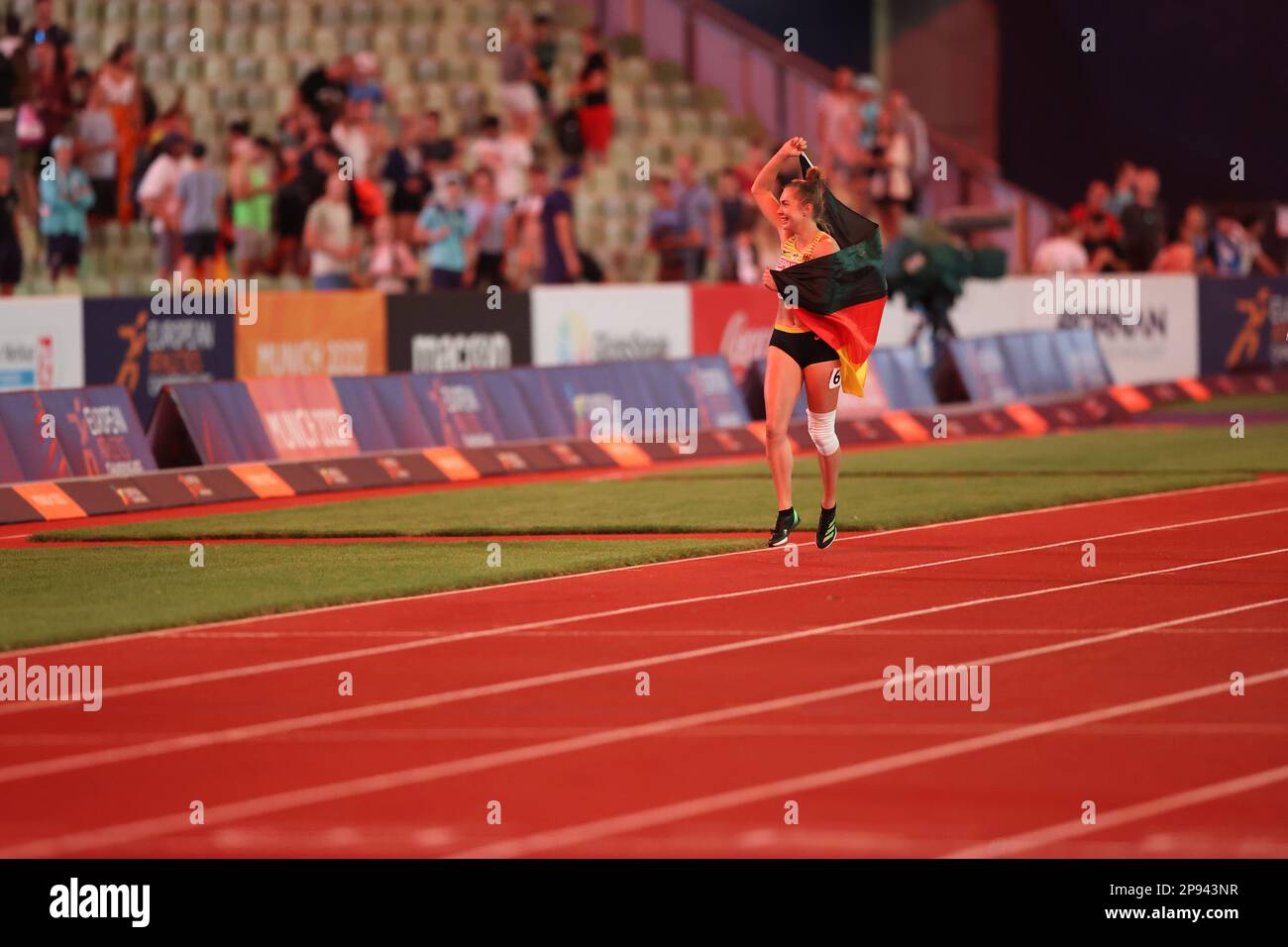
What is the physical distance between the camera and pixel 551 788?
824 centimetres

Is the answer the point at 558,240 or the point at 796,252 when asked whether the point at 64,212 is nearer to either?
the point at 558,240

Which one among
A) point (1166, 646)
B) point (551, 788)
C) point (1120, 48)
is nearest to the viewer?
point (551, 788)

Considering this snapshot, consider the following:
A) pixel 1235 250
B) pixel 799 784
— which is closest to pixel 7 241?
pixel 799 784

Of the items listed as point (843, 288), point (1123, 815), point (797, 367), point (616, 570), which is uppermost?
point (843, 288)

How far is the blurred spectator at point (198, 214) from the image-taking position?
25.1 m

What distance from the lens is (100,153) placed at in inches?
1025

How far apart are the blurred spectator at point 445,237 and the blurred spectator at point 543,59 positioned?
4.94 m

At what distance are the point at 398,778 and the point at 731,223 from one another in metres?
22.7

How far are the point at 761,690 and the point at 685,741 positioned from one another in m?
1.15

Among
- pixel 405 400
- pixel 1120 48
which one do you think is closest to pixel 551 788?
pixel 405 400

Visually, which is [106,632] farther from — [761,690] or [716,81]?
[716,81]

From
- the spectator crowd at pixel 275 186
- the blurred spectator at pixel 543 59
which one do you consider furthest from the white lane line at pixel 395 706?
the blurred spectator at pixel 543 59
